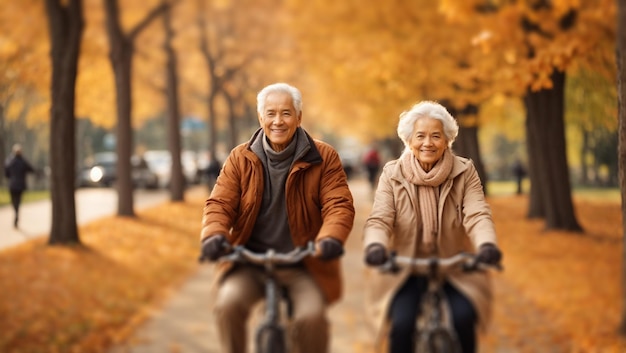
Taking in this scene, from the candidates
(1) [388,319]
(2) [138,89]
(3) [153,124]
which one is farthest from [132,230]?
(3) [153,124]

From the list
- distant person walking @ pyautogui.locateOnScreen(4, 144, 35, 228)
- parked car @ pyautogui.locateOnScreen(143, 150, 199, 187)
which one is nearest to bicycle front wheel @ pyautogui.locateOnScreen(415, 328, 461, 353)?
distant person walking @ pyautogui.locateOnScreen(4, 144, 35, 228)

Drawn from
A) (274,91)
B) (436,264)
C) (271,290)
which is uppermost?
(274,91)

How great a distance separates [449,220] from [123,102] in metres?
23.8

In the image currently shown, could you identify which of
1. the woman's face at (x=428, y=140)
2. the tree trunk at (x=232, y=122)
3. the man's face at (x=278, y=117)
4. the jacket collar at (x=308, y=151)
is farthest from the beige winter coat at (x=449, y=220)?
the tree trunk at (x=232, y=122)

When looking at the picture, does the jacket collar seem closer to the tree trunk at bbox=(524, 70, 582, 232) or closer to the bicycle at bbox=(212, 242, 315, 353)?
the bicycle at bbox=(212, 242, 315, 353)

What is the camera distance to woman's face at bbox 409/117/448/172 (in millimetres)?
3354

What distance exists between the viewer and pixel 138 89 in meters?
46.9

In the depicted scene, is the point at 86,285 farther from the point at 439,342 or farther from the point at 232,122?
the point at 232,122

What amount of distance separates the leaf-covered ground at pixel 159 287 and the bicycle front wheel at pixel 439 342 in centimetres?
1043

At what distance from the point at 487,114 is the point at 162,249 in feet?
46.1

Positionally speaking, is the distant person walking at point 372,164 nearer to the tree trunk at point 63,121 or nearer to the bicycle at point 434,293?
the tree trunk at point 63,121

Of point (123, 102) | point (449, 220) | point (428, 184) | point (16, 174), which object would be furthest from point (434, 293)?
point (123, 102)

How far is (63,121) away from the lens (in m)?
18.6

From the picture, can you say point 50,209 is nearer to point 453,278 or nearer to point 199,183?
point 453,278
